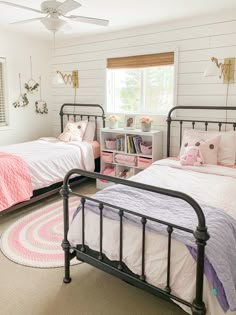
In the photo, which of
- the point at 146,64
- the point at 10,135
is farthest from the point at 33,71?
the point at 146,64

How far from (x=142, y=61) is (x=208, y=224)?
2.95m

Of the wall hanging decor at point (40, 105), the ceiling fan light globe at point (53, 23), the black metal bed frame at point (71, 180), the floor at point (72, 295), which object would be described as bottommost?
the floor at point (72, 295)

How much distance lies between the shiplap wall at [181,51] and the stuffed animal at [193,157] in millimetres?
698

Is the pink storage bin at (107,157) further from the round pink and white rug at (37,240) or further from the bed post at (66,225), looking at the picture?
the bed post at (66,225)

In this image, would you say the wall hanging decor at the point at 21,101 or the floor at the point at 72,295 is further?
the wall hanging decor at the point at 21,101

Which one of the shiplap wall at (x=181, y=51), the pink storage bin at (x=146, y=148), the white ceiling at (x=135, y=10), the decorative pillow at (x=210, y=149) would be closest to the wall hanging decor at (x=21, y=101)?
the shiplap wall at (x=181, y=51)

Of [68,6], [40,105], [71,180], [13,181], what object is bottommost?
[71,180]

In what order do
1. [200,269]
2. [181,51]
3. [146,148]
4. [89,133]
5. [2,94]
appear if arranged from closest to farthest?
[200,269] < [181,51] < [146,148] < [2,94] < [89,133]

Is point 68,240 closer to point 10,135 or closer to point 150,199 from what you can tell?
point 150,199

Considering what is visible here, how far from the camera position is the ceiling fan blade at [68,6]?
7.46 feet

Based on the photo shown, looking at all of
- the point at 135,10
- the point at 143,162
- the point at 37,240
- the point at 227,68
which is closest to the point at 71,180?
the point at 143,162

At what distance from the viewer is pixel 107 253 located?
74.1 inches

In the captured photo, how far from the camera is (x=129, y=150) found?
4.03m

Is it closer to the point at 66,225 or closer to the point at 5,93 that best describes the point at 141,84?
the point at 5,93
